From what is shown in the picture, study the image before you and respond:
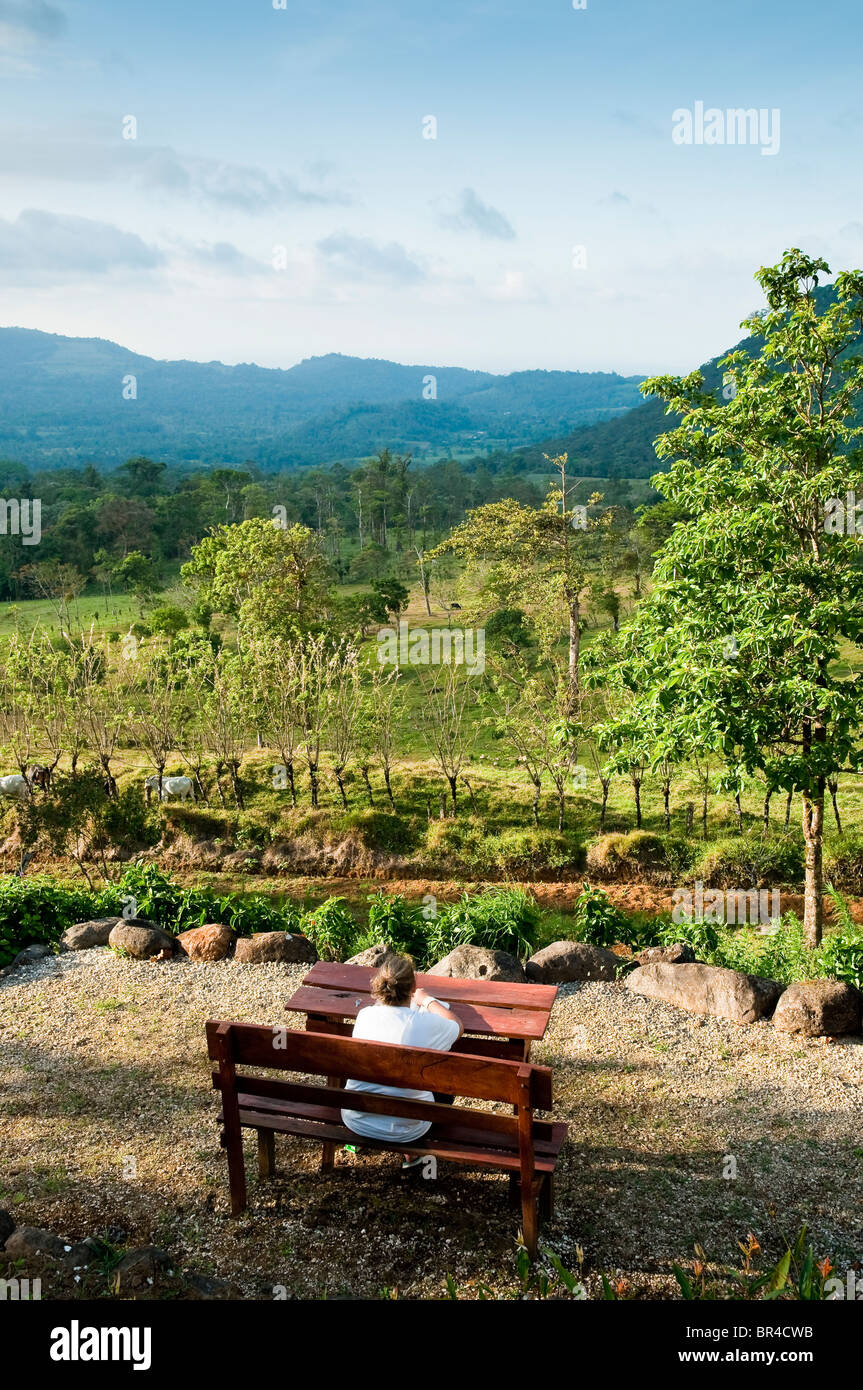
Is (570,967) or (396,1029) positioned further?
(570,967)

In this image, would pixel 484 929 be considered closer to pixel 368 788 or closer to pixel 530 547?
pixel 368 788

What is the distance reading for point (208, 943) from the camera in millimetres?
8641

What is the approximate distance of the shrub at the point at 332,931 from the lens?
356 inches

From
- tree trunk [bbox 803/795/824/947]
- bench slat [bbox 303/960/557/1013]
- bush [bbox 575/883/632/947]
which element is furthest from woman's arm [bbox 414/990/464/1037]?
tree trunk [bbox 803/795/824/947]

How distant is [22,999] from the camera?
7871mm

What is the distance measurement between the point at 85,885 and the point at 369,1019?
1072cm

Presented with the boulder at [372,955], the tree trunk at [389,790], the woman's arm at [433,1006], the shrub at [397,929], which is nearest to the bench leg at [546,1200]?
the woman's arm at [433,1006]

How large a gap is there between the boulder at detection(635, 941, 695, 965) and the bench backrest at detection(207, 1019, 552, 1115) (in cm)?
379

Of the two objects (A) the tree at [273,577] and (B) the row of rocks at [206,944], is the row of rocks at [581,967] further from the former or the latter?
(A) the tree at [273,577]

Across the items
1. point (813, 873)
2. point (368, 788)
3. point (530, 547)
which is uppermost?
point (530, 547)

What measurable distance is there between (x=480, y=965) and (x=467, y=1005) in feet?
7.46
